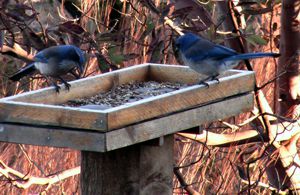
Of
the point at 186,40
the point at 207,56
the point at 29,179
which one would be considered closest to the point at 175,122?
the point at 207,56

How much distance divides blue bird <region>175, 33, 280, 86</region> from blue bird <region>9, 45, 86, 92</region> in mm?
560

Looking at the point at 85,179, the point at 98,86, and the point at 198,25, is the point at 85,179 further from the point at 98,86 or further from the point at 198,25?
the point at 198,25

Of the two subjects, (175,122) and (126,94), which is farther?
(126,94)

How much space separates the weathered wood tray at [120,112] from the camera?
107 inches

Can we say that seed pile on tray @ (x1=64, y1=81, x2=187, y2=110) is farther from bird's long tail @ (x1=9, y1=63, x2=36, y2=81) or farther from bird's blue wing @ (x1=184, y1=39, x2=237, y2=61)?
bird's long tail @ (x1=9, y1=63, x2=36, y2=81)

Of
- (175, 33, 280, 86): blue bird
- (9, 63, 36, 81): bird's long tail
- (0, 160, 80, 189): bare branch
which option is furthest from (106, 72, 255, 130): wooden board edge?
(0, 160, 80, 189): bare branch

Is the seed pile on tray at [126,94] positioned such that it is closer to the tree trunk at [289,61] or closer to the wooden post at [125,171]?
the wooden post at [125,171]

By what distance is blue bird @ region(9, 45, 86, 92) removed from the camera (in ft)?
13.4

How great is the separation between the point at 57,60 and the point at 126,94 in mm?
722

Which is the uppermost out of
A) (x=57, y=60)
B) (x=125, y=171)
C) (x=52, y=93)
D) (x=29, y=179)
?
(x=57, y=60)

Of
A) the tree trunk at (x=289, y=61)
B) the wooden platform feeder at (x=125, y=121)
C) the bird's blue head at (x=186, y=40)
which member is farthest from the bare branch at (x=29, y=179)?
A: the tree trunk at (x=289, y=61)

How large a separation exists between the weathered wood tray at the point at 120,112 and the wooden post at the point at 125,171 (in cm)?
21

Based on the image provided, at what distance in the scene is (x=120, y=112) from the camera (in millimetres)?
2758

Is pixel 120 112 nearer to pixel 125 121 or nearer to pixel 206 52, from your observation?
pixel 125 121
